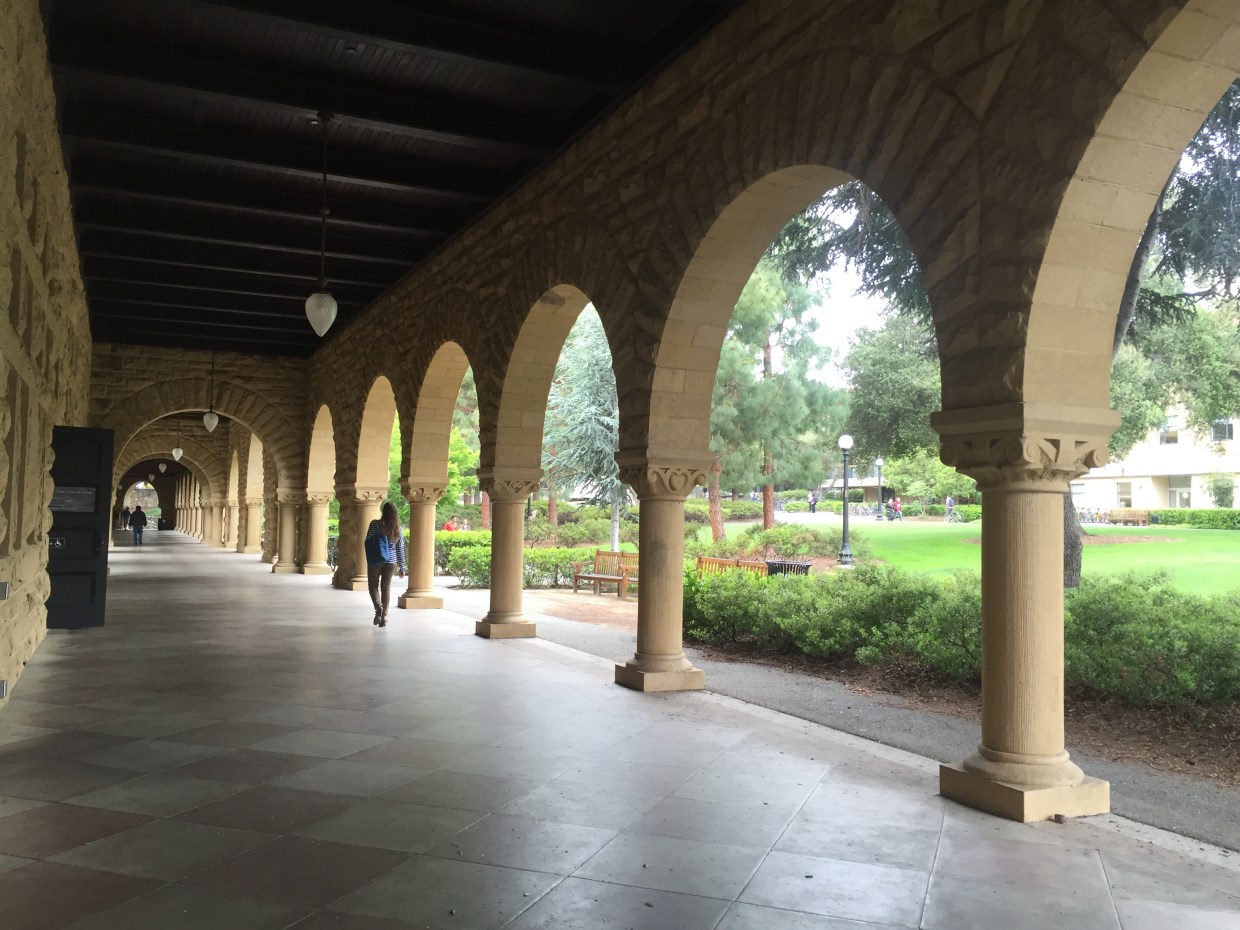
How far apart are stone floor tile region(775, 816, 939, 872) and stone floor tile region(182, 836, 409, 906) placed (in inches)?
57.0

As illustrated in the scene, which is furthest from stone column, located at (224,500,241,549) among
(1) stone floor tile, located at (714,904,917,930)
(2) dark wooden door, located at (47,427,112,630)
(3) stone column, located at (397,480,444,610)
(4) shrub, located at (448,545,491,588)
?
(1) stone floor tile, located at (714,904,917,930)

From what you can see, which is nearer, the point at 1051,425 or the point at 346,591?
the point at 1051,425

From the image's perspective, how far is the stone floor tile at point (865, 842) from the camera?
324cm

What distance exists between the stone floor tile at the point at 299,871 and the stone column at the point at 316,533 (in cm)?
1459

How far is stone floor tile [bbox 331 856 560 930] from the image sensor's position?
8.85 ft

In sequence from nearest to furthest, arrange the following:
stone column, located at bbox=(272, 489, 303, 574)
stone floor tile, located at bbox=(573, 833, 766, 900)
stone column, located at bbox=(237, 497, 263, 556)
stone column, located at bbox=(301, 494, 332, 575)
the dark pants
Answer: stone floor tile, located at bbox=(573, 833, 766, 900) → the dark pants → stone column, located at bbox=(301, 494, 332, 575) → stone column, located at bbox=(272, 489, 303, 574) → stone column, located at bbox=(237, 497, 263, 556)

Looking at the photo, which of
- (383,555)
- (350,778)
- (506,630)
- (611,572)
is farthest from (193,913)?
(611,572)

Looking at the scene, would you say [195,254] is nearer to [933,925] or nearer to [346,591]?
[346,591]

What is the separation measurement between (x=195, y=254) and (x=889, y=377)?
38.5 ft

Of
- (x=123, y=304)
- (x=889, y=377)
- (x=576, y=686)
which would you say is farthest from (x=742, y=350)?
(x=576, y=686)

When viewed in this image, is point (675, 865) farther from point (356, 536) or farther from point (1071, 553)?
point (356, 536)

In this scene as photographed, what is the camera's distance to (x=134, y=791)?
3828mm

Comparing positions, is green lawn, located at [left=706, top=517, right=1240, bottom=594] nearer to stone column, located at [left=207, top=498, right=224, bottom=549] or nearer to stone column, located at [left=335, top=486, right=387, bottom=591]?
stone column, located at [left=335, top=486, right=387, bottom=591]

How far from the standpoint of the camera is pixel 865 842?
3.40 metres
